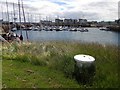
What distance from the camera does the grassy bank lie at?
1013 centimetres

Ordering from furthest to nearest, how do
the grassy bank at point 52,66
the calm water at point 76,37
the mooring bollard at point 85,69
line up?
1. the calm water at point 76,37
2. the mooring bollard at point 85,69
3. the grassy bank at point 52,66

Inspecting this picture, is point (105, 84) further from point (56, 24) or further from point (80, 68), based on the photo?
point (56, 24)

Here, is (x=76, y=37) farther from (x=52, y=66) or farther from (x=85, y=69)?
(x=85, y=69)

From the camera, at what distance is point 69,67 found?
1163cm

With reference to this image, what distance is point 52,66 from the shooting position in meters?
13.0

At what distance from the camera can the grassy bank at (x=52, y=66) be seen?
10.1 m

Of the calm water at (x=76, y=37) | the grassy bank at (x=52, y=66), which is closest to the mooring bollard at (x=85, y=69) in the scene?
the grassy bank at (x=52, y=66)

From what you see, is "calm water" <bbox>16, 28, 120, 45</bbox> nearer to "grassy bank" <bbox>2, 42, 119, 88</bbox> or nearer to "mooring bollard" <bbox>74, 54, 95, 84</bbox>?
"grassy bank" <bbox>2, 42, 119, 88</bbox>

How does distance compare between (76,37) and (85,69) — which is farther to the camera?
(76,37)

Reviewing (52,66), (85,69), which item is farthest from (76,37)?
(85,69)

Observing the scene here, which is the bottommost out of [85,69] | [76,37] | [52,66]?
[76,37]

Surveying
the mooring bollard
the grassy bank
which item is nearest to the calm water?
the grassy bank

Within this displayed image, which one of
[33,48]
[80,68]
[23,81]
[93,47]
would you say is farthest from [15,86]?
[33,48]

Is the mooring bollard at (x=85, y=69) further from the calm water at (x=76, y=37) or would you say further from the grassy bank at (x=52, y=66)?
the calm water at (x=76, y=37)
